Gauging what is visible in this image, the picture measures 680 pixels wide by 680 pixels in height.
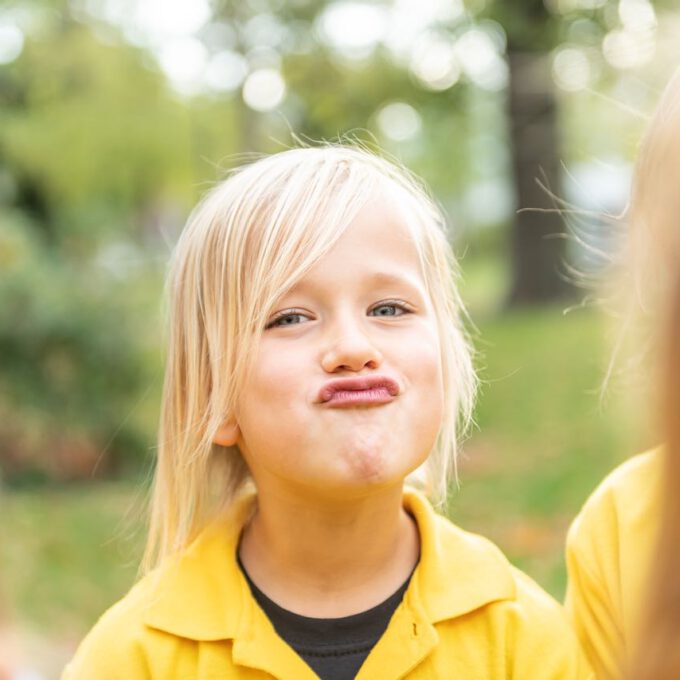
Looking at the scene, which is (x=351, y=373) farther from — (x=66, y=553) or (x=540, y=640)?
(x=66, y=553)

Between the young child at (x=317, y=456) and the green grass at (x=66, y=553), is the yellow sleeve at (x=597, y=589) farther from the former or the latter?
the green grass at (x=66, y=553)

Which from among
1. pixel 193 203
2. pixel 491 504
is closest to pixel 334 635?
Answer: pixel 491 504

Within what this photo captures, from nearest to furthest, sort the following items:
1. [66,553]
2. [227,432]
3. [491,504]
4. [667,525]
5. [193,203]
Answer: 1. [667,525]
2. [227,432]
3. [66,553]
4. [491,504]
5. [193,203]

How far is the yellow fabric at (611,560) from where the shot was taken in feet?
6.54

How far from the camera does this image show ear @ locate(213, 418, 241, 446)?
79.6 inches

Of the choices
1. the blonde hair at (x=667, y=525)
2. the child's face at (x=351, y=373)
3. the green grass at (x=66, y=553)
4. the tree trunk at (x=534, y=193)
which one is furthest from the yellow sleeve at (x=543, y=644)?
the tree trunk at (x=534, y=193)

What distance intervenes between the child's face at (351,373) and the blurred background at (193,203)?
1.05ft

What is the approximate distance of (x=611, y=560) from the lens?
2.05 meters

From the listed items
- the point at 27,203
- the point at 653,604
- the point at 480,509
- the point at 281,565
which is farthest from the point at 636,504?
the point at 27,203

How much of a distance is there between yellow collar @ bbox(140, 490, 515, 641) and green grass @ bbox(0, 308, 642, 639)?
4.31ft

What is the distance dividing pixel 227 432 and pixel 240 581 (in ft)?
0.92

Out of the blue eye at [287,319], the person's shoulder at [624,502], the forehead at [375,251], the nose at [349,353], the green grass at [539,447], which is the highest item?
the forehead at [375,251]

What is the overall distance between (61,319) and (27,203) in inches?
478

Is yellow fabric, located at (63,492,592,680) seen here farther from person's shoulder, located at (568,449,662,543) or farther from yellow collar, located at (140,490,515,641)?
person's shoulder, located at (568,449,662,543)
